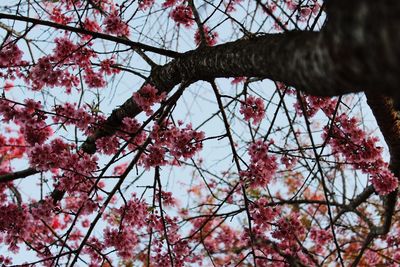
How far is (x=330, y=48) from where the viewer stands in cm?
112

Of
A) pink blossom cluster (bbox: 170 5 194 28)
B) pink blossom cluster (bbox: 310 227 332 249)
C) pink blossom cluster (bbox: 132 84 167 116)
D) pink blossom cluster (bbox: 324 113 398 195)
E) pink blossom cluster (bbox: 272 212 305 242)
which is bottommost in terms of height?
pink blossom cluster (bbox: 272 212 305 242)

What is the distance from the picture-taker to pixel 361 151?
129 inches

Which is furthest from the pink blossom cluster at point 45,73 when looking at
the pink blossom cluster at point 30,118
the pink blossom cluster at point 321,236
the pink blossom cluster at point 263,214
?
the pink blossom cluster at point 321,236

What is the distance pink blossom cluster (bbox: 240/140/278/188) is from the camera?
327 centimetres

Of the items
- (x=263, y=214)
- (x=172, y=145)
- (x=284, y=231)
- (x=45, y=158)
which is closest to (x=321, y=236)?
(x=284, y=231)

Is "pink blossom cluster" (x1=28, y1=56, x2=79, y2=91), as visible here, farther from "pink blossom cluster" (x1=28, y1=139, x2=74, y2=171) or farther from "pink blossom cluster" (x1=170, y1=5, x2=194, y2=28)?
"pink blossom cluster" (x1=170, y1=5, x2=194, y2=28)

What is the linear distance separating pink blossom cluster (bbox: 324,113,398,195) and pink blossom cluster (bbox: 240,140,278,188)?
520 millimetres

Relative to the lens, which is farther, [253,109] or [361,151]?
[253,109]

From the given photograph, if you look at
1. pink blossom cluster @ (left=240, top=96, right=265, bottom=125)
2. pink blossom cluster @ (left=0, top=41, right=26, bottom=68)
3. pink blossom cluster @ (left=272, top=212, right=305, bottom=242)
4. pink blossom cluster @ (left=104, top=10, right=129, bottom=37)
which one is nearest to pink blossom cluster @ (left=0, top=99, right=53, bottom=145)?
pink blossom cluster @ (left=0, top=41, right=26, bottom=68)

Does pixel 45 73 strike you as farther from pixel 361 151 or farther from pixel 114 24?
pixel 361 151

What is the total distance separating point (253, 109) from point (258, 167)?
0.53 metres

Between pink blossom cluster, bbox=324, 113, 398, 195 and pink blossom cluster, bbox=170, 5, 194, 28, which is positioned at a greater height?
pink blossom cluster, bbox=170, 5, 194, 28

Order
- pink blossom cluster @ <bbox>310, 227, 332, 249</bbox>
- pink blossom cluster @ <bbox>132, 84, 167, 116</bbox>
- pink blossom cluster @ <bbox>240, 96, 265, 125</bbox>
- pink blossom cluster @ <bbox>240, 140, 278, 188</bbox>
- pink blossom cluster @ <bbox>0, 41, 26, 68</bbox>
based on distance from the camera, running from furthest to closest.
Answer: pink blossom cluster @ <bbox>310, 227, 332, 249</bbox> < pink blossom cluster @ <bbox>0, 41, 26, 68</bbox> < pink blossom cluster @ <bbox>240, 96, 265, 125</bbox> < pink blossom cluster @ <bbox>240, 140, 278, 188</bbox> < pink blossom cluster @ <bbox>132, 84, 167, 116</bbox>

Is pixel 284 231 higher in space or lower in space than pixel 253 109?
lower
